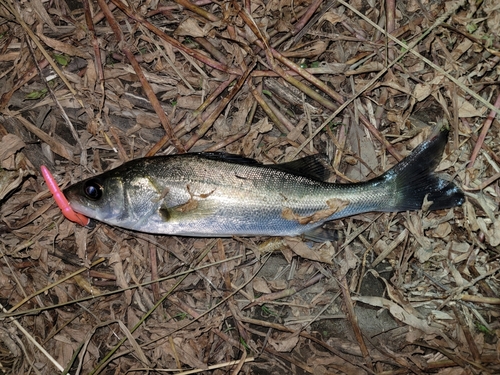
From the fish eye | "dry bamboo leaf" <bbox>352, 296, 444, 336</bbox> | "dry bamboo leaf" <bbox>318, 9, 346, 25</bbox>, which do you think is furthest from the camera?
"dry bamboo leaf" <bbox>318, 9, 346, 25</bbox>

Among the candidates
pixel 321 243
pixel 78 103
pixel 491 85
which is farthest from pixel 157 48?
pixel 491 85

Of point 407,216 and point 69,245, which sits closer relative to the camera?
point 407,216

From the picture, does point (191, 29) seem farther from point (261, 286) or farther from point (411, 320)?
point (411, 320)

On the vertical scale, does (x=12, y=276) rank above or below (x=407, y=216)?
above

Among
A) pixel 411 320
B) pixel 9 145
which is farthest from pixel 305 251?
pixel 9 145

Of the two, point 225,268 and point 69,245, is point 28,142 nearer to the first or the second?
point 69,245

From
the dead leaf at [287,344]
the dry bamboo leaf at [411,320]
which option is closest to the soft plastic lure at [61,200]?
the dead leaf at [287,344]

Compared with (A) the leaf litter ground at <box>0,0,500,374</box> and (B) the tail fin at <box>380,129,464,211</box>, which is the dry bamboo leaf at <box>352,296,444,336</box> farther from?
(B) the tail fin at <box>380,129,464,211</box>

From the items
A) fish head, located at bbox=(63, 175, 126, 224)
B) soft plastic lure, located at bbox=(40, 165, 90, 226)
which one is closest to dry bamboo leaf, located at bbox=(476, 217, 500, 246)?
fish head, located at bbox=(63, 175, 126, 224)
